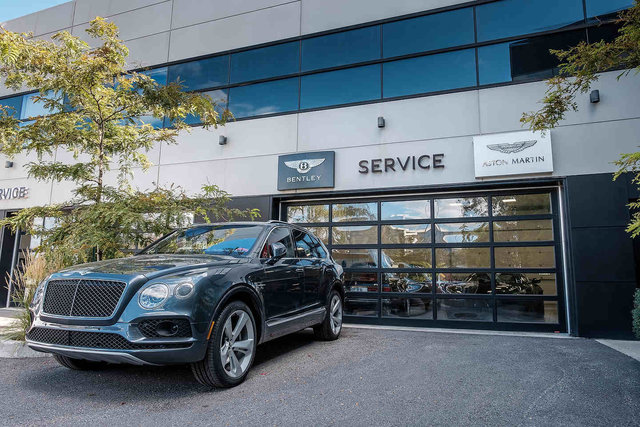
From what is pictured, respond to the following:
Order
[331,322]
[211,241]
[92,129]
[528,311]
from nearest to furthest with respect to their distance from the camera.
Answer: [211,241] → [331,322] → [92,129] → [528,311]

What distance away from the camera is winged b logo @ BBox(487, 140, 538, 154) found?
7727 millimetres

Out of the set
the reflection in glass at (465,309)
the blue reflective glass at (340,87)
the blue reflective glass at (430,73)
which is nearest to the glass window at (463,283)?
the reflection in glass at (465,309)

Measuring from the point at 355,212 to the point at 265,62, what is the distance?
175 inches

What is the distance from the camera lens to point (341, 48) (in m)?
9.70

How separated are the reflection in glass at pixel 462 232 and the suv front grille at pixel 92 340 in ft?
20.0

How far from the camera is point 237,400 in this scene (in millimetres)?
3586

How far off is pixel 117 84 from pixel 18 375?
473 centimetres

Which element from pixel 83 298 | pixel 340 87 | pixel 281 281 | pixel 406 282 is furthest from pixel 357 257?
pixel 83 298

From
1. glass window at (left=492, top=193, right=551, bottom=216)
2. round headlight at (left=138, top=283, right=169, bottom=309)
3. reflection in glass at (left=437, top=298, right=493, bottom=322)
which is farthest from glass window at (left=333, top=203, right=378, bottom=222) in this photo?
round headlight at (left=138, top=283, right=169, bottom=309)

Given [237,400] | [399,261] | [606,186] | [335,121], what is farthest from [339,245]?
[237,400]

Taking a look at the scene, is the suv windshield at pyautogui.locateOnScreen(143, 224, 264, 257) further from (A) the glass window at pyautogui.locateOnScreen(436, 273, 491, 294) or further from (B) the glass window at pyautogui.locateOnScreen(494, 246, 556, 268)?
(B) the glass window at pyautogui.locateOnScreen(494, 246, 556, 268)

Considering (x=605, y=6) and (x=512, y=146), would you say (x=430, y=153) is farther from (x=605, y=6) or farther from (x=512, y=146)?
(x=605, y=6)

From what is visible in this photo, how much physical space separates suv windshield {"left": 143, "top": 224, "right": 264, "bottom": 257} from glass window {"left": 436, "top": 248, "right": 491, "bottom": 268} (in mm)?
4490

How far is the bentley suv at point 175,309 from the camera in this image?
3.51 m
